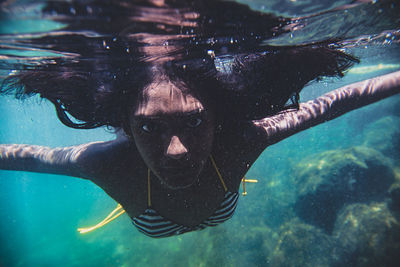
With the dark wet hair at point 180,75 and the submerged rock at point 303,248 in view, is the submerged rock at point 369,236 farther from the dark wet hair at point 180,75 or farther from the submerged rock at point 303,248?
the dark wet hair at point 180,75

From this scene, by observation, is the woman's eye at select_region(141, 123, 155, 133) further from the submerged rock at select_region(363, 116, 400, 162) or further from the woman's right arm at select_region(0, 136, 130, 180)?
the submerged rock at select_region(363, 116, 400, 162)

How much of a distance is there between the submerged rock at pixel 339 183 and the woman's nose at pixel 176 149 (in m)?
11.2

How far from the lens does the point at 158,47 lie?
3.94 metres

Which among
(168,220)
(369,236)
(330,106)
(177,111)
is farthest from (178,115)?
(369,236)

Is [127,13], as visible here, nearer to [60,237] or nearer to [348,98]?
[348,98]

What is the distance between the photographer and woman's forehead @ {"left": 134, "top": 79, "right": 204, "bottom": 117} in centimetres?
204

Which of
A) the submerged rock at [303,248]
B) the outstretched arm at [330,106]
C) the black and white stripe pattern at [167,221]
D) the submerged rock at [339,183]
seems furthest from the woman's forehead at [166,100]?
the submerged rock at [339,183]

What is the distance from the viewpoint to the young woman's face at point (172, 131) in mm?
2037

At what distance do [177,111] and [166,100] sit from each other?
0.17 metres

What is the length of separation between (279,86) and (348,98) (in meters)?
1.17

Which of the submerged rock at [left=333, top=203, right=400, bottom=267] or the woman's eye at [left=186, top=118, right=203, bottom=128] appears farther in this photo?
the submerged rock at [left=333, top=203, right=400, bottom=267]

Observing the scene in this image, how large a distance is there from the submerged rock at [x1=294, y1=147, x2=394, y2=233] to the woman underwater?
32.5 feet

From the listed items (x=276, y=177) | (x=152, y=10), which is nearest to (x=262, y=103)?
(x=152, y=10)

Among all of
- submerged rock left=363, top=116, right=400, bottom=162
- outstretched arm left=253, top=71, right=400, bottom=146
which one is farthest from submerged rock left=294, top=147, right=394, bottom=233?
outstretched arm left=253, top=71, right=400, bottom=146
